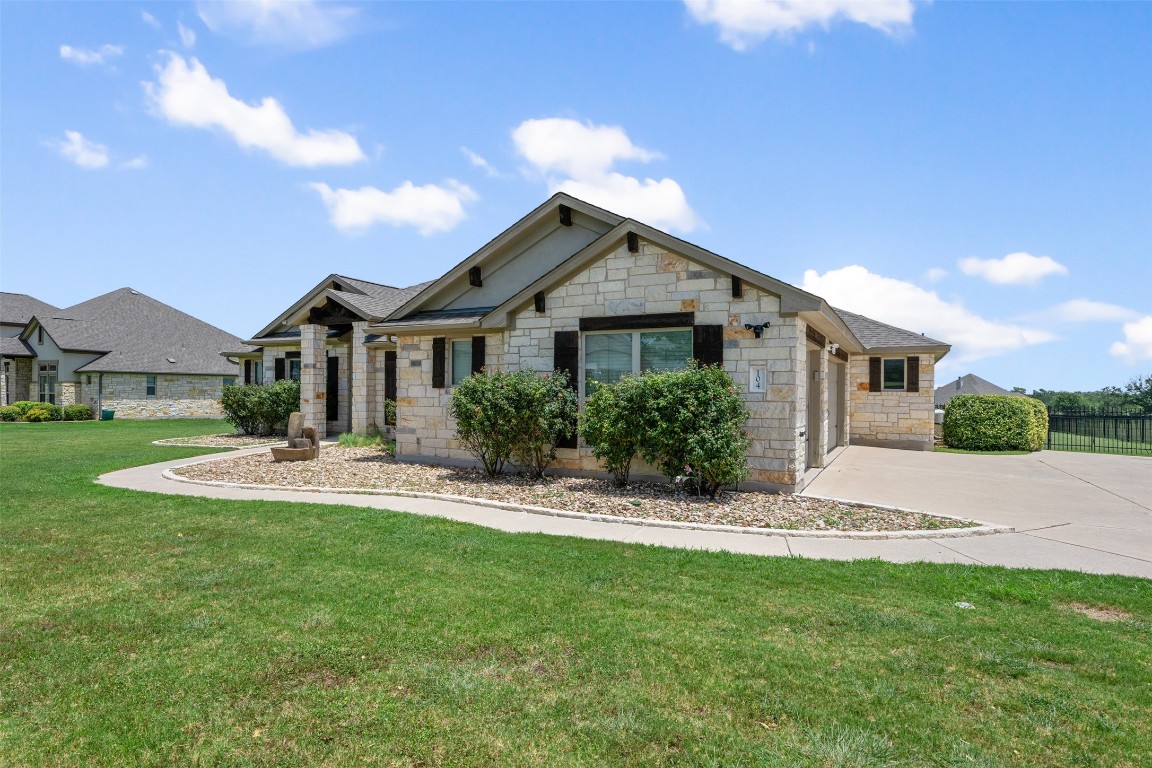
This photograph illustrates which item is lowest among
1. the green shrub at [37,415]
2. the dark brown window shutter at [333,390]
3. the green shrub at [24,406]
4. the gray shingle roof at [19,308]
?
the green shrub at [37,415]

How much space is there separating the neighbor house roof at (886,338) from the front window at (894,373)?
0.65 m

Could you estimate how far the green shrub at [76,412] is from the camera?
30.5 m

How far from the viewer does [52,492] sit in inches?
384

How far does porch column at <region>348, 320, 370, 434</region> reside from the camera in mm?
17359

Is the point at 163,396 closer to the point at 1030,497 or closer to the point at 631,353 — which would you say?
the point at 631,353

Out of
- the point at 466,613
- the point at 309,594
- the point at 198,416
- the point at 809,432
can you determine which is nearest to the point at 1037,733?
the point at 466,613

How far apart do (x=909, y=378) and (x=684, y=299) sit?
11882mm

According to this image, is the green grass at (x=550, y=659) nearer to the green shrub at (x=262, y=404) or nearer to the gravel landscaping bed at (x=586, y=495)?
the gravel landscaping bed at (x=586, y=495)

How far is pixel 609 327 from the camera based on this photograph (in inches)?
434

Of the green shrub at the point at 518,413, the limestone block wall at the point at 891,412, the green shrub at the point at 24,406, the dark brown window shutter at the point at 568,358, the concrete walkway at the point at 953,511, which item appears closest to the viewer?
the concrete walkway at the point at 953,511

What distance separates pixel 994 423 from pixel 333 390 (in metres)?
21.3

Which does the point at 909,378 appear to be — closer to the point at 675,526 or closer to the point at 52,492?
the point at 675,526

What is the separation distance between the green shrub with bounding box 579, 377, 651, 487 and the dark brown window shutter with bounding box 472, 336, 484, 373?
2.99 metres

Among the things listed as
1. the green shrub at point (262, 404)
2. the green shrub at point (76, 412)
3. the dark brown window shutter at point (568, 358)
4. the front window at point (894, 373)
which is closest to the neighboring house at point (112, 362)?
the green shrub at point (76, 412)
